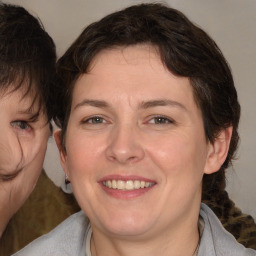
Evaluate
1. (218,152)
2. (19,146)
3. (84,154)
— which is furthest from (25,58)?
(218,152)

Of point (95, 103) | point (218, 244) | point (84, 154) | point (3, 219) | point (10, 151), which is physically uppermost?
point (95, 103)

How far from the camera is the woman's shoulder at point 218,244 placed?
2.18m

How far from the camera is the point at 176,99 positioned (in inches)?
81.2

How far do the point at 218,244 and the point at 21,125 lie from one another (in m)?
0.70

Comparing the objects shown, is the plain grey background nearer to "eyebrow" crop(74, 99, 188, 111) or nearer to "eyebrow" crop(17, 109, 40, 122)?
"eyebrow" crop(17, 109, 40, 122)

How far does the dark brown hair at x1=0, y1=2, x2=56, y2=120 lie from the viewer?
7.45 ft

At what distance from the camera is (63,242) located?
2.34m

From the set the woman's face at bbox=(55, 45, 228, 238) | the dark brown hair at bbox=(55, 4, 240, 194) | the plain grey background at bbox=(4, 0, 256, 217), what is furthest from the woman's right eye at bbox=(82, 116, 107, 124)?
the plain grey background at bbox=(4, 0, 256, 217)

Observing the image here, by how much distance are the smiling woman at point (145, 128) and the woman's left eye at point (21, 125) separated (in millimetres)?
194

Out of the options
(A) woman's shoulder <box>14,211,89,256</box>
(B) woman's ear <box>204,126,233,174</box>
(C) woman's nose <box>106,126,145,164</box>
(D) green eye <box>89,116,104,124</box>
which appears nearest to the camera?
(C) woman's nose <box>106,126,145,164</box>

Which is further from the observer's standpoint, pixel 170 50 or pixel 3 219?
pixel 3 219

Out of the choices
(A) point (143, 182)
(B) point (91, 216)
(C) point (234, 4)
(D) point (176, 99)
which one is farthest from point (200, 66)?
(C) point (234, 4)

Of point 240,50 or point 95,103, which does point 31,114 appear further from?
point 240,50

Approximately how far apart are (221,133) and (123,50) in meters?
0.40
